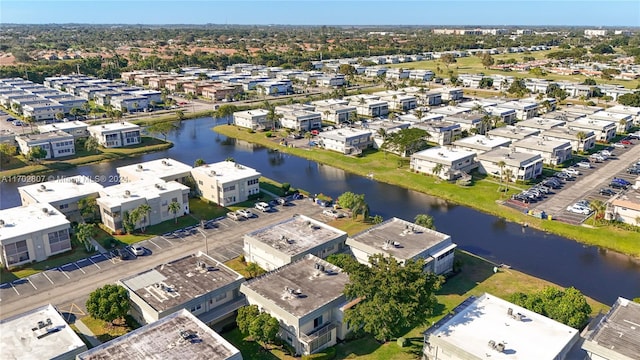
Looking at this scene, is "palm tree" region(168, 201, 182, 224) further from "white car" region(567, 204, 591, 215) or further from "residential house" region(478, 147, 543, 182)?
"white car" region(567, 204, 591, 215)

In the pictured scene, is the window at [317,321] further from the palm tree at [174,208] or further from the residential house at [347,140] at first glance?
the residential house at [347,140]

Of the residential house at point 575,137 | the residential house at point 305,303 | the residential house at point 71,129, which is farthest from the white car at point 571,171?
the residential house at point 71,129

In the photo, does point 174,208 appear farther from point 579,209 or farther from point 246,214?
point 579,209

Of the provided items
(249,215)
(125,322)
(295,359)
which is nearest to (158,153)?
(249,215)

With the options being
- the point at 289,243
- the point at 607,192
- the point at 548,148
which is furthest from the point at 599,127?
the point at 289,243

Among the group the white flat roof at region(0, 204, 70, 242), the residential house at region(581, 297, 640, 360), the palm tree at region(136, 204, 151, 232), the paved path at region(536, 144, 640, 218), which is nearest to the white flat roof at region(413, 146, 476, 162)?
the paved path at region(536, 144, 640, 218)

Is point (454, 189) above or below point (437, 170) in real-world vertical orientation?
below
